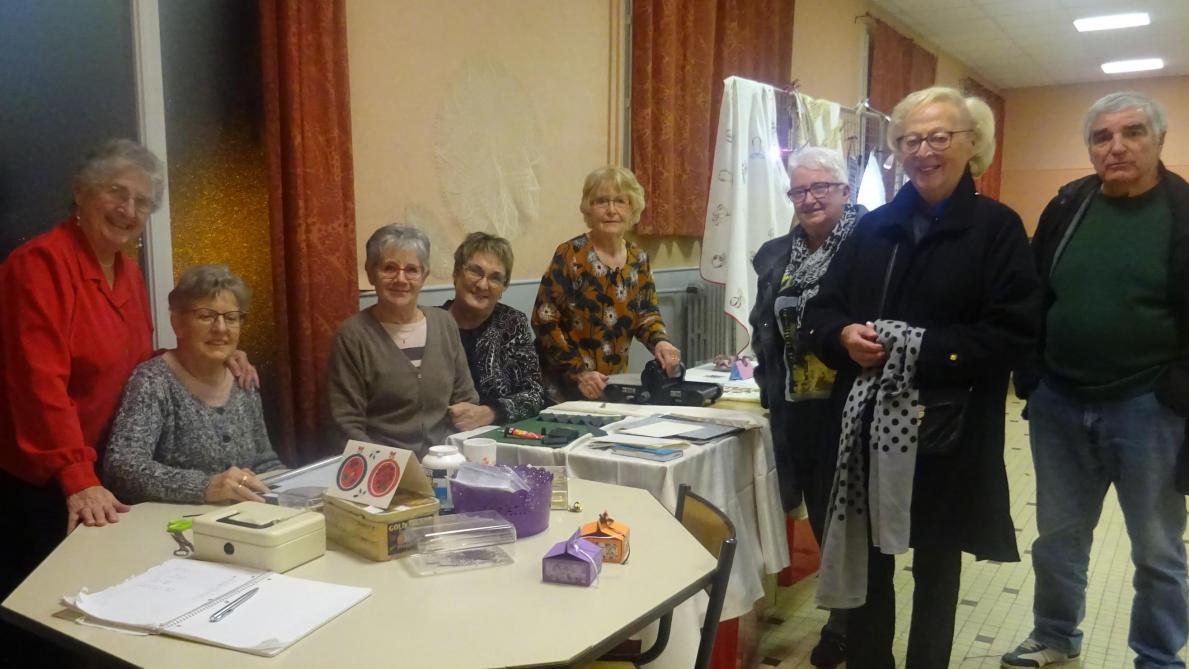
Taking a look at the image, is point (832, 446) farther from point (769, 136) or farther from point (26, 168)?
point (769, 136)

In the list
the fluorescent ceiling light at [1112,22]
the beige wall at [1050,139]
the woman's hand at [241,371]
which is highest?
the fluorescent ceiling light at [1112,22]

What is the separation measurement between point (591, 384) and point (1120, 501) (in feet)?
4.78

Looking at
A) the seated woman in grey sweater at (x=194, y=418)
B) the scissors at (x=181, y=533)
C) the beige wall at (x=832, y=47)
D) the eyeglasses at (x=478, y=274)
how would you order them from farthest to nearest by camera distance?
the beige wall at (x=832, y=47), the eyeglasses at (x=478, y=274), the seated woman in grey sweater at (x=194, y=418), the scissors at (x=181, y=533)

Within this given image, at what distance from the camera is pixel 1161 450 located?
2.04 m

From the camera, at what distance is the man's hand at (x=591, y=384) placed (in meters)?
2.64

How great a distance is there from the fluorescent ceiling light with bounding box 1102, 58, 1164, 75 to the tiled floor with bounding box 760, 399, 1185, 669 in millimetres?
7048

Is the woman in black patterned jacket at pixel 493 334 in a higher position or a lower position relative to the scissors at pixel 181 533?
higher

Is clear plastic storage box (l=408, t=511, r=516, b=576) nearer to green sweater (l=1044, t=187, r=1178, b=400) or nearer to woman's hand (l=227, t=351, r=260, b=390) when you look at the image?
woman's hand (l=227, t=351, r=260, b=390)

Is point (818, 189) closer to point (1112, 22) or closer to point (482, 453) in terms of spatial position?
point (482, 453)

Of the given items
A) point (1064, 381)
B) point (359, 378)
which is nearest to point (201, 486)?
point (359, 378)

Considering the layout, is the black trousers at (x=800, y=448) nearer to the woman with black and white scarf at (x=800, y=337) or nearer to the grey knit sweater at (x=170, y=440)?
the woman with black and white scarf at (x=800, y=337)

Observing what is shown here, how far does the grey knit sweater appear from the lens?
1.68 meters

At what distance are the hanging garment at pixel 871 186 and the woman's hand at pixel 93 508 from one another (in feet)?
14.0

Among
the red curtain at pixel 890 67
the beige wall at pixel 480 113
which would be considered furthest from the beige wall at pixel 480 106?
the red curtain at pixel 890 67
